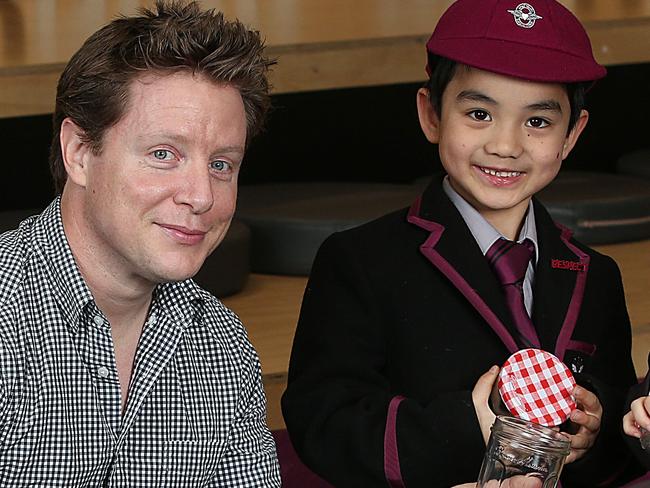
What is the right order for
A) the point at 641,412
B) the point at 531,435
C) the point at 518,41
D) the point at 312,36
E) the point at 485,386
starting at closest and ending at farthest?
the point at 531,435 < the point at 641,412 < the point at 485,386 < the point at 518,41 < the point at 312,36

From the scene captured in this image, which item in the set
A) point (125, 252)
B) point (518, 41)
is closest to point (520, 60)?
point (518, 41)

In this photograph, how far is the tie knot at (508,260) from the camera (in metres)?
1.49

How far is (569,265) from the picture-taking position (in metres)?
1.53

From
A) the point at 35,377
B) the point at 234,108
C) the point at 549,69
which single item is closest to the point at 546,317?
the point at 549,69

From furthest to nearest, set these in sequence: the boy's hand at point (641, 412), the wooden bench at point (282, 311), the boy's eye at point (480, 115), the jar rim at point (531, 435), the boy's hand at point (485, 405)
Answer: the wooden bench at point (282, 311) < the boy's eye at point (480, 115) < the boy's hand at point (485, 405) < the boy's hand at point (641, 412) < the jar rim at point (531, 435)

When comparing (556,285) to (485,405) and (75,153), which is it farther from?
(75,153)

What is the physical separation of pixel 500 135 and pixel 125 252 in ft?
1.33

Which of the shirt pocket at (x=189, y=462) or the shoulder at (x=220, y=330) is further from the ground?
the shoulder at (x=220, y=330)

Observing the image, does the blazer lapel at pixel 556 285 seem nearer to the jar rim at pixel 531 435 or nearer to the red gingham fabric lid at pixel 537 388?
the red gingham fabric lid at pixel 537 388

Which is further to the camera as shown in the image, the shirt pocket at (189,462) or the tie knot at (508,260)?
the tie knot at (508,260)

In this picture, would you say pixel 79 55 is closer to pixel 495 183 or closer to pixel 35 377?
pixel 35 377

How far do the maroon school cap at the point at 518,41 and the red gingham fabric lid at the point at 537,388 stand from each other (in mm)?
305

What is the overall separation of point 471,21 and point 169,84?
36cm

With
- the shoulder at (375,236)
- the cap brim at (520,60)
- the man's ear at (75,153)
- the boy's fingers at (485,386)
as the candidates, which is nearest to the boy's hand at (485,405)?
the boy's fingers at (485,386)
